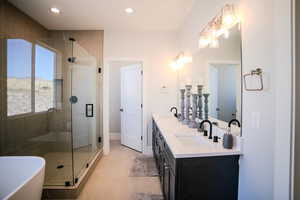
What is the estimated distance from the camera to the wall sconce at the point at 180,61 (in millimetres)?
2734

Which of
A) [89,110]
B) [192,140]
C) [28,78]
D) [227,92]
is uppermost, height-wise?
[28,78]

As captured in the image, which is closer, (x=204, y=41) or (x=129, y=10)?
(x=204, y=41)

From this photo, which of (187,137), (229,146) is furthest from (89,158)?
(229,146)

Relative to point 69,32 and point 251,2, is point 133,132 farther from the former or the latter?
point 251,2

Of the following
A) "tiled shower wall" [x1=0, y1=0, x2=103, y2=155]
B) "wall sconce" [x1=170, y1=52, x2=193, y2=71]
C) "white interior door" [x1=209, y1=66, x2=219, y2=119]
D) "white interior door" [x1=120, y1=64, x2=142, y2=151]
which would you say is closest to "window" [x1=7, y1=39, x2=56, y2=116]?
"tiled shower wall" [x1=0, y1=0, x2=103, y2=155]

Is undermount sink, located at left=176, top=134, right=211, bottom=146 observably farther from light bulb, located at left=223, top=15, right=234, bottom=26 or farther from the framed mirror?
light bulb, located at left=223, top=15, right=234, bottom=26

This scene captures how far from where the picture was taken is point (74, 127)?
10.2 feet

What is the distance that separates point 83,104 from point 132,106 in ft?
3.66

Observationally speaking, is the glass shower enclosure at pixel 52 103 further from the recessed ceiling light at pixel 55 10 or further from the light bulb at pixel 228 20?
the light bulb at pixel 228 20

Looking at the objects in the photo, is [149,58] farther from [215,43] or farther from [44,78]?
[44,78]

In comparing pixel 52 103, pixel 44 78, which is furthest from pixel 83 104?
pixel 44 78

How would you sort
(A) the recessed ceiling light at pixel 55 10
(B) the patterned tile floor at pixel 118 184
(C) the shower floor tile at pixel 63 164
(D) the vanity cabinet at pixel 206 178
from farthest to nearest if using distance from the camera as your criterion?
(A) the recessed ceiling light at pixel 55 10, (C) the shower floor tile at pixel 63 164, (B) the patterned tile floor at pixel 118 184, (D) the vanity cabinet at pixel 206 178

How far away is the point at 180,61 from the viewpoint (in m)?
3.02

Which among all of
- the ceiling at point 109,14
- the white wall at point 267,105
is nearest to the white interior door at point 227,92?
the white wall at point 267,105
